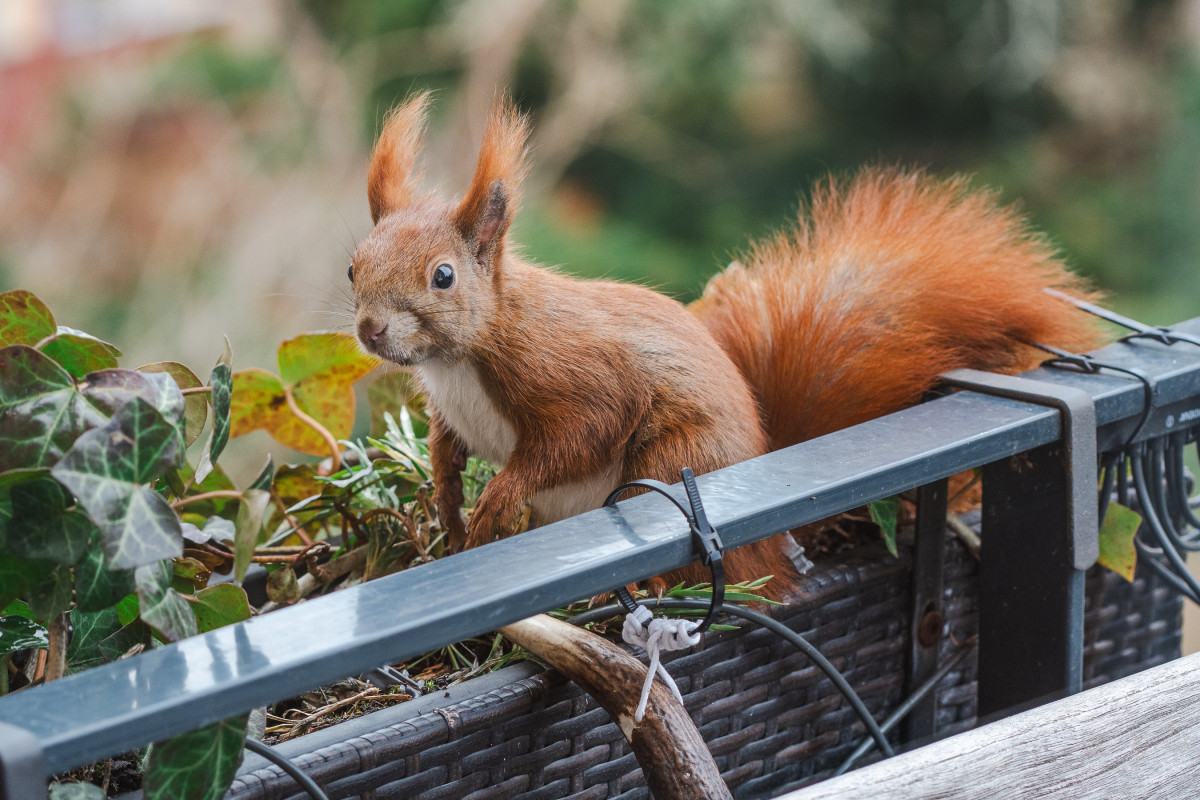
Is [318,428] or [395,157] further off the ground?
[395,157]

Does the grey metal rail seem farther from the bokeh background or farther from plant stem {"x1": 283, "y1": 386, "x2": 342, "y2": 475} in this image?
the bokeh background

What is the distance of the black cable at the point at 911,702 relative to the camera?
0.71 metres

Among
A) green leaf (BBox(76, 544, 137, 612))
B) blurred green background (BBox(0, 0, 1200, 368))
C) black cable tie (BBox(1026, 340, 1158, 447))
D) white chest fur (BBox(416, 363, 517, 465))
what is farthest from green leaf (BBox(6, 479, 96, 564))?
blurred green background (BBox(0, 0, 1200, 368))

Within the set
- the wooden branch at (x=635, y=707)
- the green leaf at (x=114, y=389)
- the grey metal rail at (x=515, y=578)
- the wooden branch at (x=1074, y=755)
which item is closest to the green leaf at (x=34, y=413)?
the green leaf at (x=114, y=389)

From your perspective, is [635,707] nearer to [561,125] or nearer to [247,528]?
[247,528]

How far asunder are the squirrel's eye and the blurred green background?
171 centimetres

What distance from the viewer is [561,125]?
103 inches

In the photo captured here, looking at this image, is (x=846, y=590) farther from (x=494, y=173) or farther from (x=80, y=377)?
(x=80, y=377)

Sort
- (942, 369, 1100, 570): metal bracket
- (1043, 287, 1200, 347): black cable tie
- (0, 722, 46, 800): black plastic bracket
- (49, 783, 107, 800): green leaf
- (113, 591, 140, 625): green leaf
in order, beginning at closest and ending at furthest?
(0, 722, 46, 800): black plastic bracket, (49, 783, 107, 800): green leaf, (113, 591, 140, 625): green leaf, (942, 369, 1100, 570): metal bracket, (1043, 287, 1200, 347): black cable tie

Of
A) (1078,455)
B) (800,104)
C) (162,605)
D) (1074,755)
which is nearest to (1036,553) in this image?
(1078,455)

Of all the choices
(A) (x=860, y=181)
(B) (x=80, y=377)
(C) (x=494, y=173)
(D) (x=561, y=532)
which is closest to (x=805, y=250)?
(A) (x=860, y=181)

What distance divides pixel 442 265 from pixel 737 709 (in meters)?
0.33

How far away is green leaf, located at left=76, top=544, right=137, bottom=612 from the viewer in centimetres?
46

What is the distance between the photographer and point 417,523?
0.82m
